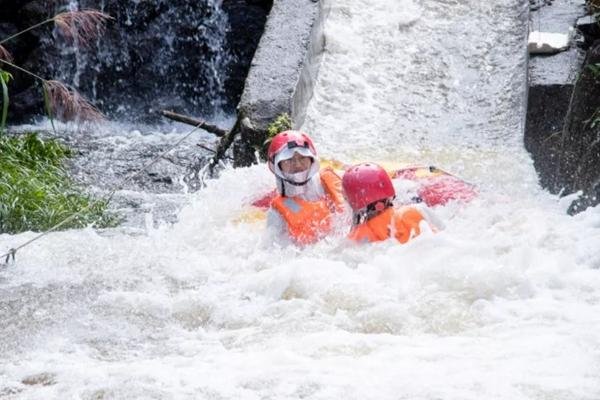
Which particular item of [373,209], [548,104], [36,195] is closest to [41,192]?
[36,195]

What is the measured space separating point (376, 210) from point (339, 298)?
0.85 metres

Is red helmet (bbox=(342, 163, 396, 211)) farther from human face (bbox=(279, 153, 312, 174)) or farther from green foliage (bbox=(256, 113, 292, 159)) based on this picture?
green foliage (bbox=(256, 113, 292, 159))

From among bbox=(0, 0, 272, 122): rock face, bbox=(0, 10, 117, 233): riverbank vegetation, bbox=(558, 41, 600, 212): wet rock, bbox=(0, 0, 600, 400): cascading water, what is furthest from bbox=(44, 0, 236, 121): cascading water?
bbox=(558, 41, 600, 212): wet rock

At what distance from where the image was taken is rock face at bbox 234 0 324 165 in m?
7.56

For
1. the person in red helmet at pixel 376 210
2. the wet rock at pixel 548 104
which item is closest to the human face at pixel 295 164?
the person in red helmet at pixel 376 210

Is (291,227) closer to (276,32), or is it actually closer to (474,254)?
(474,254)

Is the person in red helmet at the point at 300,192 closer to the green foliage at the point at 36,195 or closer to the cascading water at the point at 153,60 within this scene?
the green foliage at the point at 36,195

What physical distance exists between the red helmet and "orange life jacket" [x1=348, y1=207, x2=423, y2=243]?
0.31ft

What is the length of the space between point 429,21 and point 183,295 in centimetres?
437

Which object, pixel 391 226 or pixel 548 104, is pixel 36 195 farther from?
pixel 548 104

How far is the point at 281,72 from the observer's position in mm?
8086

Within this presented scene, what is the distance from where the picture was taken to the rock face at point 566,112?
18.8 feet

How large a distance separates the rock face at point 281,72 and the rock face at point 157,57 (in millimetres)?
2515

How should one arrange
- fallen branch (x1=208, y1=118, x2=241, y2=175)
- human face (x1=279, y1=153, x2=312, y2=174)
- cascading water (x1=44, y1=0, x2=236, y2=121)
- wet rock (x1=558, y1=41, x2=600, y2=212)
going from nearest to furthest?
wet rock (x1=558, y1=41, x2=600, y2=212), human face (x1=279, y1=153, x2=312, y2=174), fallen branch (x1=208, y1=118, x2=241, y2=175), cascading water (x1=44, y1=0, x2=236, y2=121)
